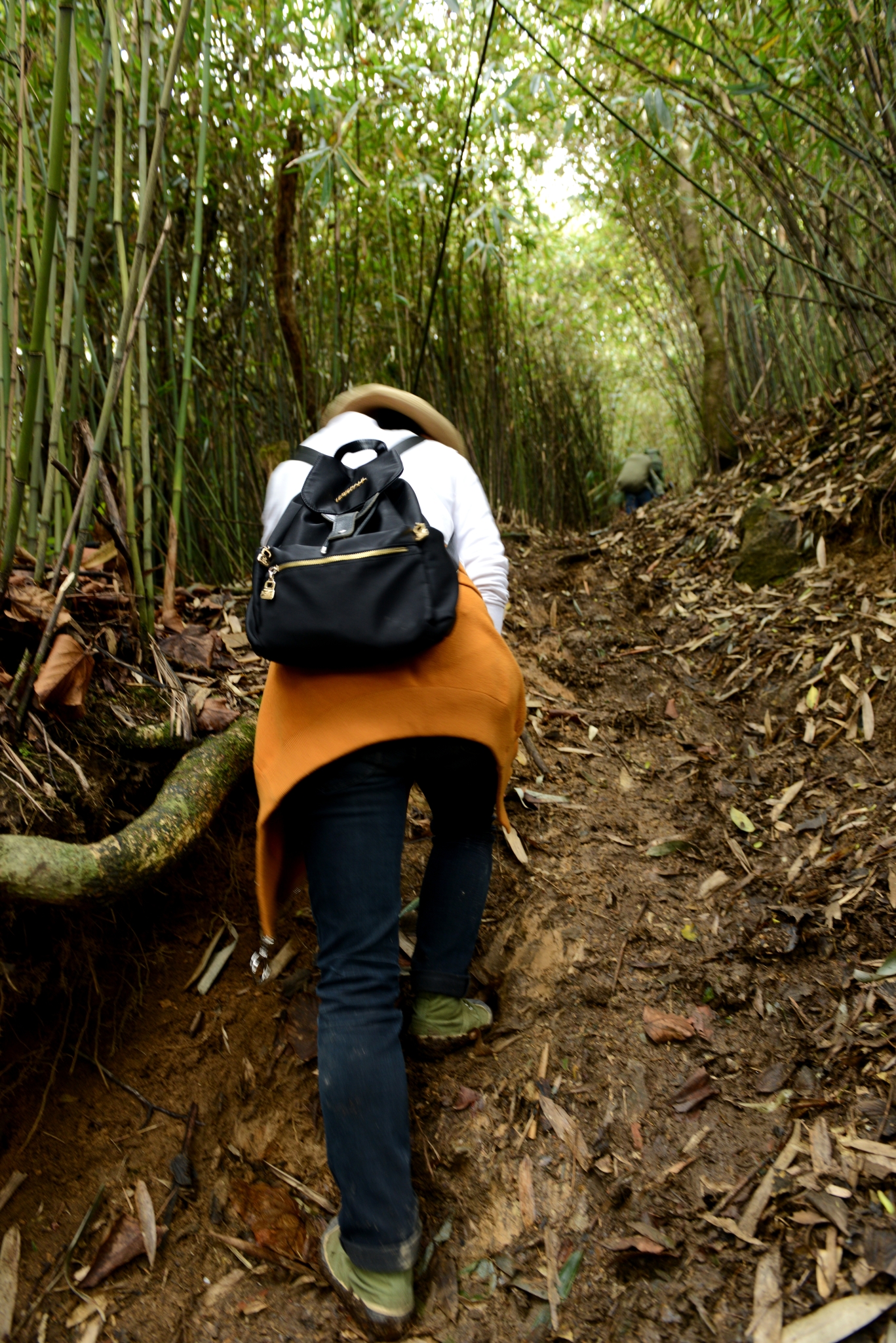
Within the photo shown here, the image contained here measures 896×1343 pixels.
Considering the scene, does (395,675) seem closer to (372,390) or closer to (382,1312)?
(372,390)

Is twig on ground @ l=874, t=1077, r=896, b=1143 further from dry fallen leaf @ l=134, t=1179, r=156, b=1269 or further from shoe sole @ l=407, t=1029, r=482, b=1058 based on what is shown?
dry fallen leaf @ l=134, t=1179, r=156, b=1269

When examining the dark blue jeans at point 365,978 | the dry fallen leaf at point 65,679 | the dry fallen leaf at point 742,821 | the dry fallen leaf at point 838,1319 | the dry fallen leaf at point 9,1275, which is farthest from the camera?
the dry fallen leaf at point 742,821

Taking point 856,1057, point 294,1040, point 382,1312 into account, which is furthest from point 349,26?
point 382,1312

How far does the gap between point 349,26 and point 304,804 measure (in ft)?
8.37

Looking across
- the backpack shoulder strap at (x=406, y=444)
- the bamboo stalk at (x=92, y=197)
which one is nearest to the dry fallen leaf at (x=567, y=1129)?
the backpack shoulder strap at (x=406, y=444)

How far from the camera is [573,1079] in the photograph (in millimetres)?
1260

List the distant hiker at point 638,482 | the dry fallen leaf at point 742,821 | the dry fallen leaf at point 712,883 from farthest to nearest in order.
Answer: the distant hiker at point 638,482 → the dry fallen leaf at point 742,821 → the dry fallen leaf at point 712,883

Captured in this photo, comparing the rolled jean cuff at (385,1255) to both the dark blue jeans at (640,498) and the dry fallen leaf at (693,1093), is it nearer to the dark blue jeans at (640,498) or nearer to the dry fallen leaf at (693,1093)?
the dry fallen leaf at (693,1093)

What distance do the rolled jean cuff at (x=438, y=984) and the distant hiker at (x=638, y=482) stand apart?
16.0 feet

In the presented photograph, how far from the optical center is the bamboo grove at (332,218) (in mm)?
1395

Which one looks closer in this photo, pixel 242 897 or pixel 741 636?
pixel 242 897

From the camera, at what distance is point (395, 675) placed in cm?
105

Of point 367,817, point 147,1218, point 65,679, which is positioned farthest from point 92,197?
point 147,1218

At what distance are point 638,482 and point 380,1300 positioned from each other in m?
5.42
